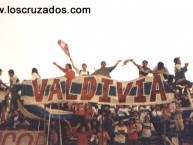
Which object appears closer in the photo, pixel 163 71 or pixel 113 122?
pixel 113 122

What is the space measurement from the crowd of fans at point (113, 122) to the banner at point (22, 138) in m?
0.18

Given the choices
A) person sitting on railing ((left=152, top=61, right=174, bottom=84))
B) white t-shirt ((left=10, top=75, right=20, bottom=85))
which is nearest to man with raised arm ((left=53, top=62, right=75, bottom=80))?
white t-shirt ((left=10, top=75, right=20, bottom=85))

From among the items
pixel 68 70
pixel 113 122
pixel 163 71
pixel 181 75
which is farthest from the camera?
pixel 68 70

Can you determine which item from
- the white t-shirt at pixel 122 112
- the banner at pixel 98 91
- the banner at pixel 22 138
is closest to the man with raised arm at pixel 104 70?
the banner at pixel 98 91

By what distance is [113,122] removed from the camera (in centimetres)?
1183

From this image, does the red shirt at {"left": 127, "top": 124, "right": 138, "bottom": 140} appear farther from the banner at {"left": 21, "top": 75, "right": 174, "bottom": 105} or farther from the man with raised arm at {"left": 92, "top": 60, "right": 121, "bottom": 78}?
the man with raised arm at {"left": 92, "top": 60, "right": 121, "bottom": 78}

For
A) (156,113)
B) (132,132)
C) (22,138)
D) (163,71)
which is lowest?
(22,138)

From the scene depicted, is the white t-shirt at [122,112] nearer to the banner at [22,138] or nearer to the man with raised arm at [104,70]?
Answer: the man with raised arm at [104,70]

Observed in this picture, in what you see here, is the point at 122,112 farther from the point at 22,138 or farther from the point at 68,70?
the point at 22,138

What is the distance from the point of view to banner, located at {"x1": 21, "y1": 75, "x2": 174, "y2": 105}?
37.1 ft

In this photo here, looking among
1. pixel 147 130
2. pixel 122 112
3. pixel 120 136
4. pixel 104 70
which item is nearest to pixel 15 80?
pixel 104 70

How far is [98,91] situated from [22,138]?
295 centimetres

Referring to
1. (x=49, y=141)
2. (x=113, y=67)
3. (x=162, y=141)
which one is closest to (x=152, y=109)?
(x=162, y=141)

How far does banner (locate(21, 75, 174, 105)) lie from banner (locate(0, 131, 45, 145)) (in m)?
1.12
